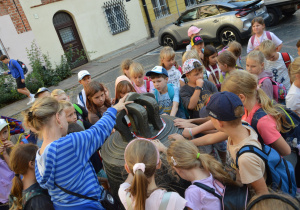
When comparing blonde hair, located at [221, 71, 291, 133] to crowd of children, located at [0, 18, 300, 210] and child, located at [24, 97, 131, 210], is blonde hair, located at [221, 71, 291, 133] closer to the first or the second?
crowd of children, located at [0, 18, 300, 210]

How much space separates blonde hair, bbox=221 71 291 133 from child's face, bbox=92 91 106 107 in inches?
67.2

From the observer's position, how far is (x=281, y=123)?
197 centimetres

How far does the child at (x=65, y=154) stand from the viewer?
168 centimetres

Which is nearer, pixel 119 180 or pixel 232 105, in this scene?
pixel 232 105

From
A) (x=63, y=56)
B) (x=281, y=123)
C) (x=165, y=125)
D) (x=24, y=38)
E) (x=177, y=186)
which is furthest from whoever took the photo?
(x=63, y=56)

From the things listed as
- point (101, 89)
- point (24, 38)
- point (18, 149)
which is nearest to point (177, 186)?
point (18, 149)

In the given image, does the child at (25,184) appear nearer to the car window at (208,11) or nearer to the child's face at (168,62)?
the child's face at (168,62)

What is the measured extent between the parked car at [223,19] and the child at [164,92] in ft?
20.5

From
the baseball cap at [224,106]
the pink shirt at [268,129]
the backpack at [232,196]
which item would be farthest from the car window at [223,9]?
the backpack at [232,196]

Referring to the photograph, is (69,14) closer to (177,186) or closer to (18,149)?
(18,149)

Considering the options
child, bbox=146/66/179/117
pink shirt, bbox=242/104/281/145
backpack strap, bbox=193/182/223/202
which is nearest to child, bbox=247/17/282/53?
child, bbox=146/66/179/117

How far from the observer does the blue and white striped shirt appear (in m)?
1.67

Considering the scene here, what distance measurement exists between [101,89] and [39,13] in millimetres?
9694

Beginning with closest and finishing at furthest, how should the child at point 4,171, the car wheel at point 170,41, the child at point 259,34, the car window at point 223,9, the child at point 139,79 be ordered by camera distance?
the child at point 4,171, the child at point 139,79, the child at point 259,34, the car window at point 223,9, the car wheel at point 170,41
